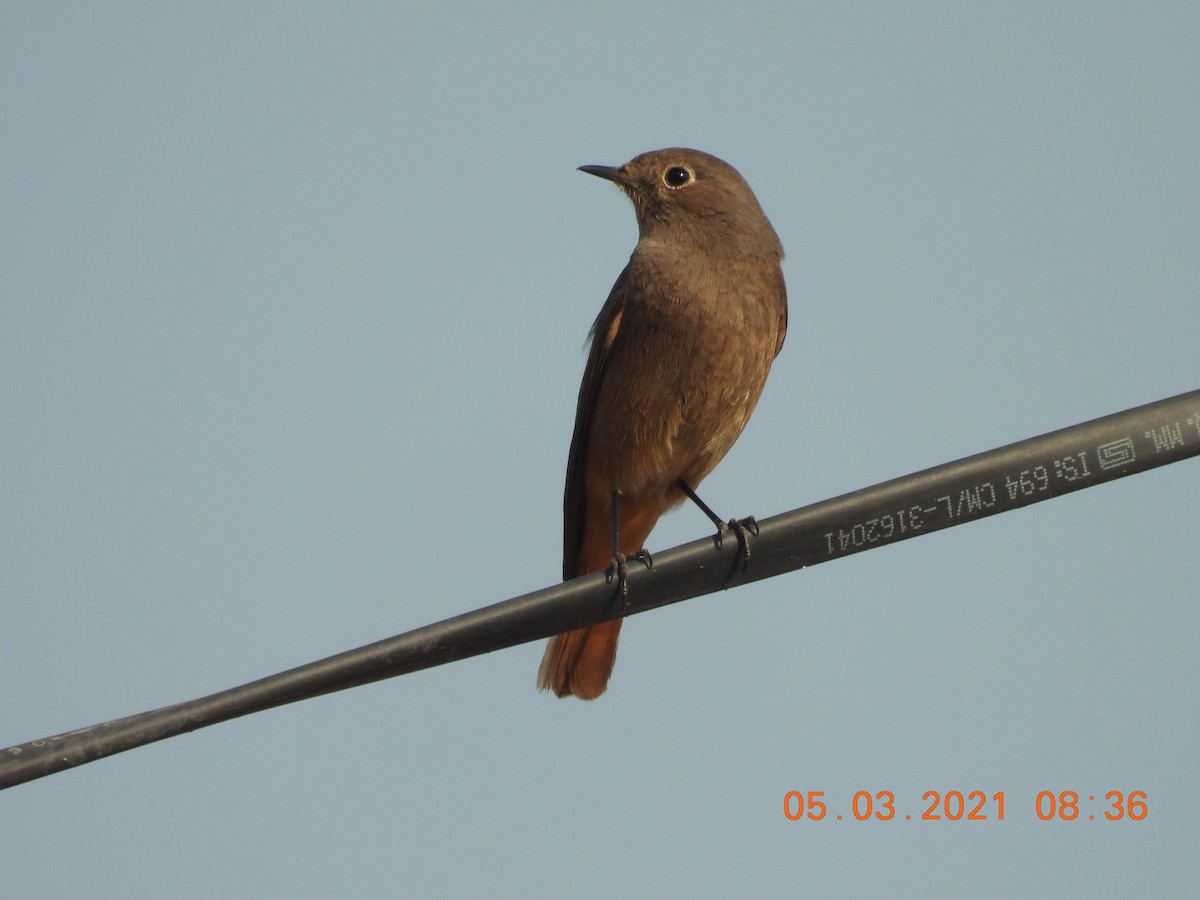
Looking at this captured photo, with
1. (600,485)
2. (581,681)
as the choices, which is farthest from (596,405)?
(581,681)

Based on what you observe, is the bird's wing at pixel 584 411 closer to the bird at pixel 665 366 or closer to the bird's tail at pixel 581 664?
the bird at pixel 665 366

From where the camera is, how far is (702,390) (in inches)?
255

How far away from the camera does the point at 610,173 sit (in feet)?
24.6

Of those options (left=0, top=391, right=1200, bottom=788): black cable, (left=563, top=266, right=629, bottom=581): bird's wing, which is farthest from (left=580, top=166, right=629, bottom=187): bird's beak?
(left=0, top=391, right=1200, bottom=788): black cable

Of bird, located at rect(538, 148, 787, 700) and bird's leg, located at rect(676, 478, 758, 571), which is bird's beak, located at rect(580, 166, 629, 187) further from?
bird's leg, located at rect(676, 478, 758, 571)

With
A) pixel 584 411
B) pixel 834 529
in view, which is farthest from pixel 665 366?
pixel 834 529

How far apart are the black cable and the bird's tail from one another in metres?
2.58

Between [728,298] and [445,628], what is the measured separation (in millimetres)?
3182

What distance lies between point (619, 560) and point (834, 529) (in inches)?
63.1

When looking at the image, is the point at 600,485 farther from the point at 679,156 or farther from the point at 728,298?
the point at 679,156

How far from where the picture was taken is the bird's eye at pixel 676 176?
7.33 meters

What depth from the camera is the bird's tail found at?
6.95 m

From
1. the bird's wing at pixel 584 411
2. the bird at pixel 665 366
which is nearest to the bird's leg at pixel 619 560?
the bird at pixel 665 366

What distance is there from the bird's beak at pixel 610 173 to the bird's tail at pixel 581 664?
229 cm
